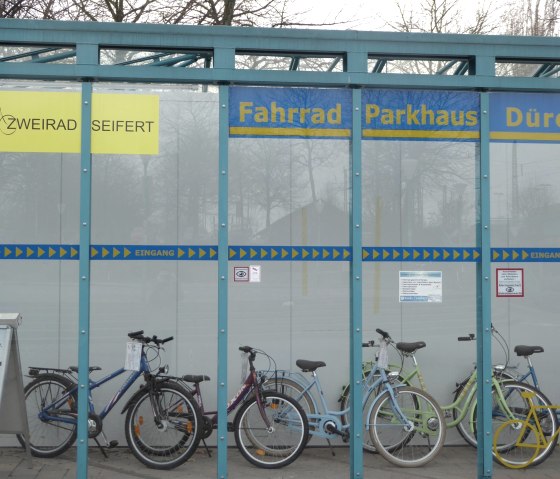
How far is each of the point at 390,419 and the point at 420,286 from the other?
1251 millimetres

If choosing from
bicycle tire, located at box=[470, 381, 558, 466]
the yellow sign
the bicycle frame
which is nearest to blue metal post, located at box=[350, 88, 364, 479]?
the yellow sign

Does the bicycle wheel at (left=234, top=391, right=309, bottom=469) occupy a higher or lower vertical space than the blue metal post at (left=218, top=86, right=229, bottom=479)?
lower

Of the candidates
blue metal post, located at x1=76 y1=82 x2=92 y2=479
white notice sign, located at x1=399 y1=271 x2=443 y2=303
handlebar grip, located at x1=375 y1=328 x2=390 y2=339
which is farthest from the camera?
handlebar grip, located at x1=375 y1=328 x2=390 y2=339

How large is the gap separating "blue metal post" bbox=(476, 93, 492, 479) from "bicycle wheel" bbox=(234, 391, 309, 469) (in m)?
1.41

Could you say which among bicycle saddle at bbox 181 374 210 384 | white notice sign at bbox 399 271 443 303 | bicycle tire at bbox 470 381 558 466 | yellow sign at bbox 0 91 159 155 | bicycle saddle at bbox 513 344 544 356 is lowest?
bicycle tire at bbox 470 381 558 466

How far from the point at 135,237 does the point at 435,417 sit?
2.84 metres

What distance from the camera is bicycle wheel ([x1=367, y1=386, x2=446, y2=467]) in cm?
592

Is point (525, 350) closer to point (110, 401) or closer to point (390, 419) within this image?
point (390, 419)

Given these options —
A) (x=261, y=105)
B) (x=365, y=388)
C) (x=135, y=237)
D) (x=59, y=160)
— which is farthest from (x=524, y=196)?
(x=59, y=160)

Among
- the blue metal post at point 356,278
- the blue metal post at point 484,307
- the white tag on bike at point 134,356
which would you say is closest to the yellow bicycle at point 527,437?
the blue metal post at point 484,307

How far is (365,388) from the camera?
6.13m

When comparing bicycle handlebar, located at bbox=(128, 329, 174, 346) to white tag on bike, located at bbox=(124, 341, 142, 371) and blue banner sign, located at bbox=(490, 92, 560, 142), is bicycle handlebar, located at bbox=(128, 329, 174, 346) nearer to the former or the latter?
white tag on bike, located at bbox=(124, 341, 142, 371)

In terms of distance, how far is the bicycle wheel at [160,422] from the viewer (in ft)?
19.1

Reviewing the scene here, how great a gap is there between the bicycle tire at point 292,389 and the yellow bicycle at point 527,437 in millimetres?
1491
